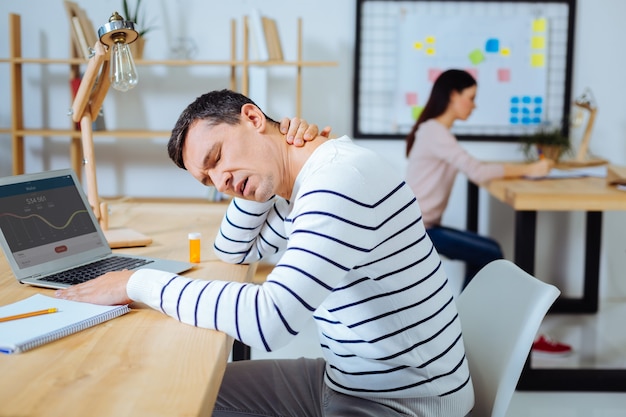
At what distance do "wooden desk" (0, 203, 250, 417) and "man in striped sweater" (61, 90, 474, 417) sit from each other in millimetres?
44

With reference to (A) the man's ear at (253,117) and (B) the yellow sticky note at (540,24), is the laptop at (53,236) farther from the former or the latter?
(B) the yellow sticky note at (540,24)

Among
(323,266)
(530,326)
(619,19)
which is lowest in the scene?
(530,326)

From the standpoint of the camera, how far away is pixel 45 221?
5.15 ft

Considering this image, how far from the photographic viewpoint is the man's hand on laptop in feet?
4.11

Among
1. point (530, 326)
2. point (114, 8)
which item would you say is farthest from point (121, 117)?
point (530, 326)

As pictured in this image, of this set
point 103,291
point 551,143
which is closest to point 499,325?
point 103,291

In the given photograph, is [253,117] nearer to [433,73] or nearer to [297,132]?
[297,132]

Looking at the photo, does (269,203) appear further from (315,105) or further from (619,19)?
(619,19)

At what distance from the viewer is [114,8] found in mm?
3756

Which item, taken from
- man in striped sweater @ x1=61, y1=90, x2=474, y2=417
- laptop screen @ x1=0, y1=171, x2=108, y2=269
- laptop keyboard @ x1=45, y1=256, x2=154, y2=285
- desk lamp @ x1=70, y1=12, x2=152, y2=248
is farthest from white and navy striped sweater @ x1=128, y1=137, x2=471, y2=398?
desk lamp @ x1=70, y1=12, x2=152, y2=248

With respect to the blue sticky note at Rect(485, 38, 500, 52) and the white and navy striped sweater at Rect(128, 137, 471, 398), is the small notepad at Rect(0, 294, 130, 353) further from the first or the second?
the blue sticky note at Rect(485, 38, 500, 52)

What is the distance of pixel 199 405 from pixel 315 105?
3098 millimetres

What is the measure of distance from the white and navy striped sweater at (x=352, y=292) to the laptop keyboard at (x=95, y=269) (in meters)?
0.29

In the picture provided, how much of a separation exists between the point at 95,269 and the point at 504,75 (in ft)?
9.40
